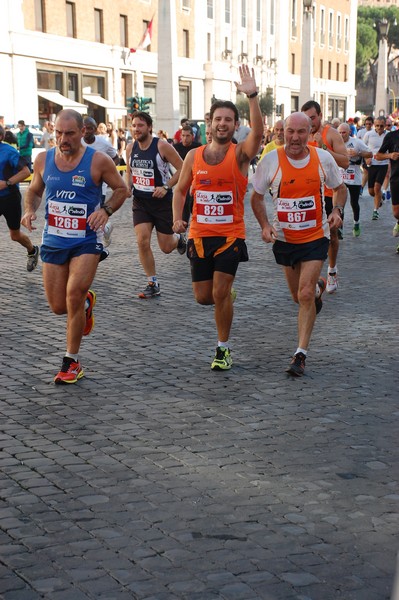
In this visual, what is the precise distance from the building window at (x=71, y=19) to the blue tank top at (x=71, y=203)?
41.6 metres

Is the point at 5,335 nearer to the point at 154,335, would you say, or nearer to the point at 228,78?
the point at 154,335

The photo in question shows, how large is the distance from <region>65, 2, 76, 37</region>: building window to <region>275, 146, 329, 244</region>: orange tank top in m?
41.5

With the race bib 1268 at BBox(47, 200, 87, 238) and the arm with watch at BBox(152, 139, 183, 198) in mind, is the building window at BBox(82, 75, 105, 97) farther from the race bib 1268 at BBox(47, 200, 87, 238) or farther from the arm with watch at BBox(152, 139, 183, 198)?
the race bib 1268 at BBox(47, 200, 87, 238)

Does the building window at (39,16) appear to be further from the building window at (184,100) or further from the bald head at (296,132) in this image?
the bald head at (296,132)

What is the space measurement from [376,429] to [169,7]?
92.7 feet

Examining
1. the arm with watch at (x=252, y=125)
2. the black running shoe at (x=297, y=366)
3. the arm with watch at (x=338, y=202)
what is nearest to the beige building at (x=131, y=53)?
the arm with watch at (x=338, y=202)

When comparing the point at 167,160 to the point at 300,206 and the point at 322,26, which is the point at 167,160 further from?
the point at 322,26

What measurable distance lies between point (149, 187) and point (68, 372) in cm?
399

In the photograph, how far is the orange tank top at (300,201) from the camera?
6727 millimetres

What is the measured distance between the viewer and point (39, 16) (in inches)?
1695

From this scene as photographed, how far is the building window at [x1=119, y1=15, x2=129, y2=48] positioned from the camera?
50.8 meters

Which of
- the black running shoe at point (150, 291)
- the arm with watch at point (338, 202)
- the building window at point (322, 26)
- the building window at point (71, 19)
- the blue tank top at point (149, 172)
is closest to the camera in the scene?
the arm with watch at point (338, 202)

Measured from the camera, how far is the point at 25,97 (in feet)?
133

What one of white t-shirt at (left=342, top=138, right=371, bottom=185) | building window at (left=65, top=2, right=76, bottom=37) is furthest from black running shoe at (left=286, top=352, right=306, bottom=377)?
building window at (left=65, top=2, right=76, bottom=37)
